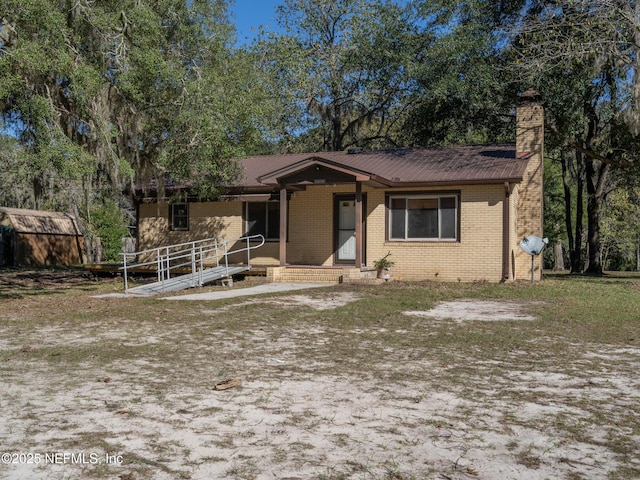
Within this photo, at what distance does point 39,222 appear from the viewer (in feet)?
96.8

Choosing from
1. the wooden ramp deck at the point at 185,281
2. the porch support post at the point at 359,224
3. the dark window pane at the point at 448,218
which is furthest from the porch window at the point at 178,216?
the dark window pane at the point at 448,218

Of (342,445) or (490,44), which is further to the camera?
(490,44)

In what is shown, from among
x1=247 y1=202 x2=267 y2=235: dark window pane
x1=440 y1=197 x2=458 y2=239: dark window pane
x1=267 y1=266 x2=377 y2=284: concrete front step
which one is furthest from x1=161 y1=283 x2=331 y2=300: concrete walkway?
x1=440 y1=197 x2=458 y2=239: dark window pane

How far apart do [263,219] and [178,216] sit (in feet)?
10.3

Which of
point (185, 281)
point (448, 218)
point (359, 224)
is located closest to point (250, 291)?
point (185, 281)

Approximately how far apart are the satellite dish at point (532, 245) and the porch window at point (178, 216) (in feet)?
35.1

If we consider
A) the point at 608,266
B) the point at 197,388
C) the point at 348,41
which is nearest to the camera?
the point at 197,388

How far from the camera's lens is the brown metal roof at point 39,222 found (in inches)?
1101

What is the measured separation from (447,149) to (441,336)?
13.8m

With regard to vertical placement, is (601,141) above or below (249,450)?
above

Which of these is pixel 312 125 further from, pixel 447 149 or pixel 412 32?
pixel 447 149

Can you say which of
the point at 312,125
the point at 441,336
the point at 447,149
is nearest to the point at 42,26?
the point at 441,336

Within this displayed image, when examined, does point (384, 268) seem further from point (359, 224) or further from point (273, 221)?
point (273, 221)

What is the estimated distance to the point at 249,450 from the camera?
150 inches
